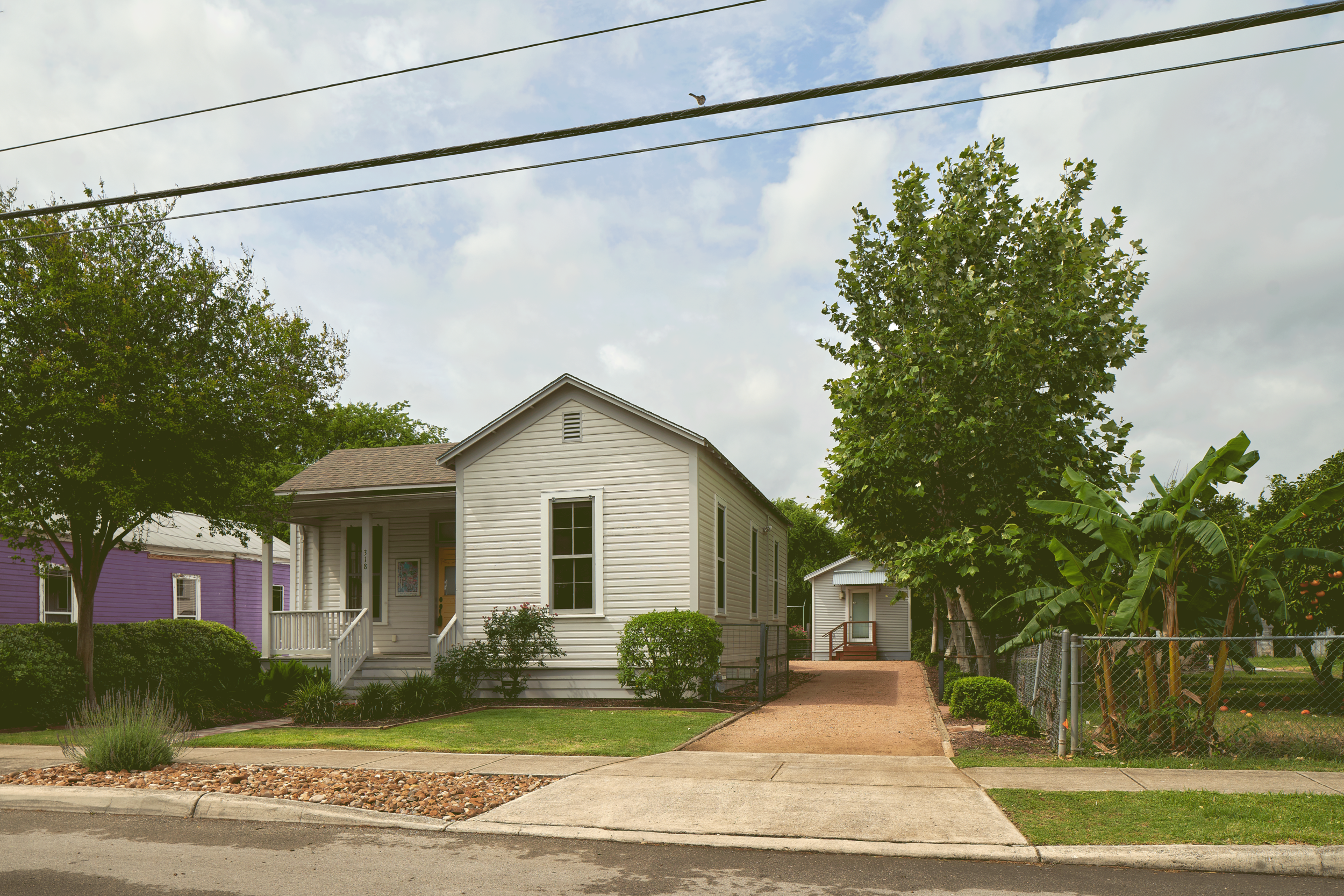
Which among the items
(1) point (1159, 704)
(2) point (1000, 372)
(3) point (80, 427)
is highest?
(2) point (1000, 372)

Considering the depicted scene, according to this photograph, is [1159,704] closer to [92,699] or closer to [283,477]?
[92,699]

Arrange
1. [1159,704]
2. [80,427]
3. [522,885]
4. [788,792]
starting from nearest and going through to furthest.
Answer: [522,885] < [788,792] < [1159,704] < [80,427]

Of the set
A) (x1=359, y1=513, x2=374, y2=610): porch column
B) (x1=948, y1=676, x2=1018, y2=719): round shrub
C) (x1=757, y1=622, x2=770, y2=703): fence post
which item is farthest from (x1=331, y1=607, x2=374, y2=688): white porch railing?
(x1=948, y1=676, x2=1018, y2=719): round shrub

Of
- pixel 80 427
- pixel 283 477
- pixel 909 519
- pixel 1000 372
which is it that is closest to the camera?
pixel 80 427

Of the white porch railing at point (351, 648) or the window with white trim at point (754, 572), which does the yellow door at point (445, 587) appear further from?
the window with white trim at point (754, 572)

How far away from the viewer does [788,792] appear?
817 cm

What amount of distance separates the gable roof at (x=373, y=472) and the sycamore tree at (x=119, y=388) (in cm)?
179

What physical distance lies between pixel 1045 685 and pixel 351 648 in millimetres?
11782

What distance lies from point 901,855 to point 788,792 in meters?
1.89

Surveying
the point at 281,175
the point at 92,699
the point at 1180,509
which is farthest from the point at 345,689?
the point at 1180,509

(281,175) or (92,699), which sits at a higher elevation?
(281,175)

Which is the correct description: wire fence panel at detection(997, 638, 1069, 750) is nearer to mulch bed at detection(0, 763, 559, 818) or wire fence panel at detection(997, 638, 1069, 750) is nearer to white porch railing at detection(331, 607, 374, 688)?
mulch bed at detection(0, 763, 559, 818)

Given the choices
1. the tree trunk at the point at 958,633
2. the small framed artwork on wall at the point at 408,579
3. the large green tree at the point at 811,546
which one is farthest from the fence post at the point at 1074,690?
the large green tree at the point at 811,546

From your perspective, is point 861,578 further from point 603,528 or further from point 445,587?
point 603,528
